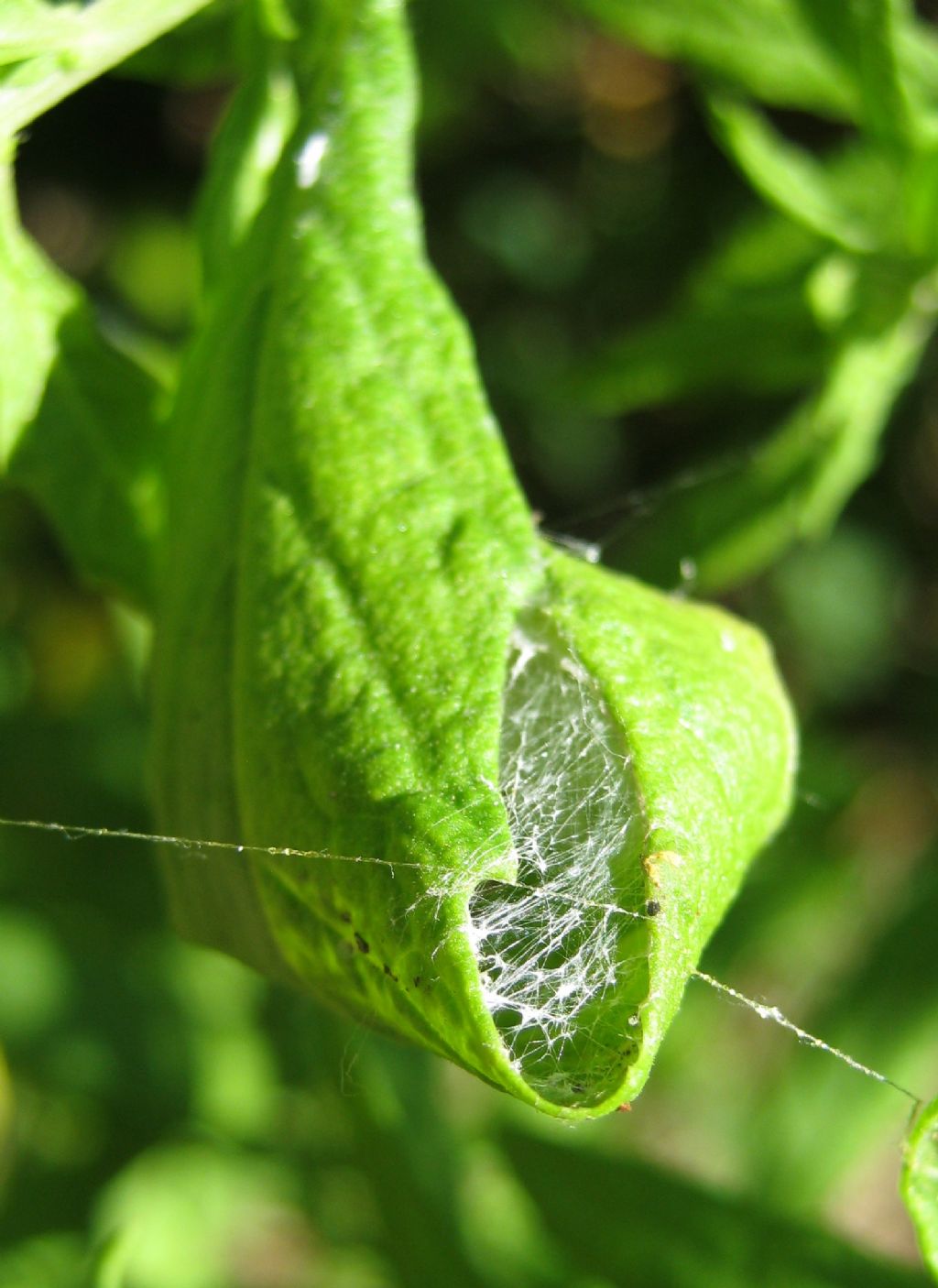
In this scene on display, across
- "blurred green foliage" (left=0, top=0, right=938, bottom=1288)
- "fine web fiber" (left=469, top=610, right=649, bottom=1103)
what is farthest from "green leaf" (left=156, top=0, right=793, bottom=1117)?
"blurred green foliage" (left=0, top=0, right=938, bottom=1288)

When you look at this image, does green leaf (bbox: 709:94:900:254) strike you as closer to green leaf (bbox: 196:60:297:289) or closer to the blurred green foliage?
the blurred green foliage

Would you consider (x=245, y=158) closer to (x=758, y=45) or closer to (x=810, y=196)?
(x=810, y=196)

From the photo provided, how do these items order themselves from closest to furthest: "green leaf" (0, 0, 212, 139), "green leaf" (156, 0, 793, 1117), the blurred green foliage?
1. "green leaf" (156, 0, 793, 1117)
2. "green leaf" (0, 0, 212, 139)
3. the blurred green foliage

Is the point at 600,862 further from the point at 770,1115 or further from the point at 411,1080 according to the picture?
the point at 770,1115

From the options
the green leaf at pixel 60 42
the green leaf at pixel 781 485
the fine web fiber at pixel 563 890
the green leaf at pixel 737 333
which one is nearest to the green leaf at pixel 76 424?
the green leaf at pixel 60 42

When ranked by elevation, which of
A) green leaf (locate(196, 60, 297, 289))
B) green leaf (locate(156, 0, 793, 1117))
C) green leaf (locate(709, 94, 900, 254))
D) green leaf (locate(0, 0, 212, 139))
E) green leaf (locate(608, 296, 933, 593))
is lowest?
green leaf (locate(608, 296, 933, 593))

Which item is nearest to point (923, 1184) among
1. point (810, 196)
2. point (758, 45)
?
point (810, 196)
